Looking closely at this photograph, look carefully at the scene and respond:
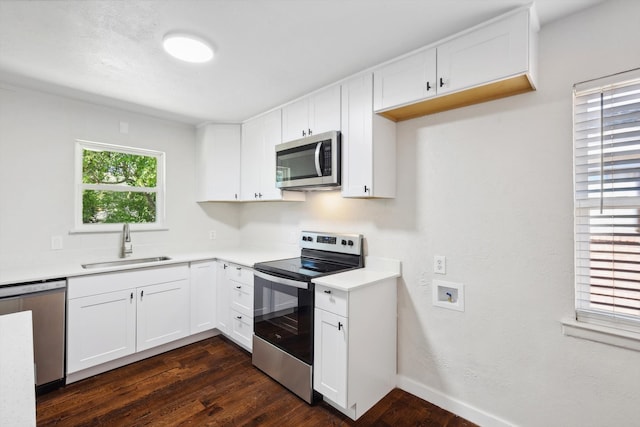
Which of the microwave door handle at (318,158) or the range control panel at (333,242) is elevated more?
the microwave door handle at (318,158)

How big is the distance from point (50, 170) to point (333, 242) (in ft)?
8.71

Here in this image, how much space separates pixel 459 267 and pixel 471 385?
0.77 m

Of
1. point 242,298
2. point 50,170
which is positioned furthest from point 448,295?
point 50,170

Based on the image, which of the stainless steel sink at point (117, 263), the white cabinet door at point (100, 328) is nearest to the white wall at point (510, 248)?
the white cabinet door at point (100, 328)

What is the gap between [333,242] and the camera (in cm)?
275

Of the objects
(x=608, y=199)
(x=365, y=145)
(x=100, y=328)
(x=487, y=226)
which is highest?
(x=365, y=145)

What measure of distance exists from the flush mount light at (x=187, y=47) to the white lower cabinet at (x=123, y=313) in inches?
73.4

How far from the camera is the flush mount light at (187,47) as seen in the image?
5.95ft

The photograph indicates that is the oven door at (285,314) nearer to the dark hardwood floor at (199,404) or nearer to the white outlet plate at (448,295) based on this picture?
the dark hardwood floor at (199,404)

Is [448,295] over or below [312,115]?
below

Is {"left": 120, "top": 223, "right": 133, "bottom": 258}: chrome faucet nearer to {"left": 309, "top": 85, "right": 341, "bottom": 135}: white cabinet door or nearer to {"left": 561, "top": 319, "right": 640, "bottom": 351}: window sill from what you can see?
{"left": 309, "top": 85, "right": 341, "bottom": 135}: white cabinet door

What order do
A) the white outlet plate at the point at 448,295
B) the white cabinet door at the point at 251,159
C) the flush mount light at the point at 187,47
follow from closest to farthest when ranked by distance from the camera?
the flush mount light at the point at 187,47
the white outlet plate at the point at 448,295
the white cabinet door at the point at 251,159

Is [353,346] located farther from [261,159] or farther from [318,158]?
[261,159]

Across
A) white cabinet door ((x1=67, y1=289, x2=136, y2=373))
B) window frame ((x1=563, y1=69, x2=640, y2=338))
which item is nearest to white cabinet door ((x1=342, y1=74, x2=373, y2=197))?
→ window frame ((x1=563, y1=69, x2=640, y2=338))
